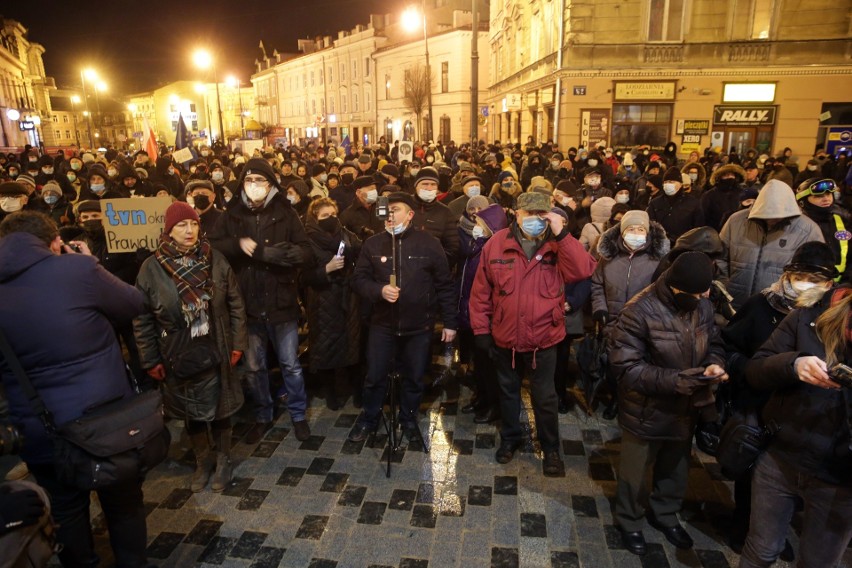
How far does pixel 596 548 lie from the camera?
3.80 m

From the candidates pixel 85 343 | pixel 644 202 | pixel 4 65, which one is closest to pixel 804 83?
pixel 644 202

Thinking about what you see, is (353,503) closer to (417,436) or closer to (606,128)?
(417,436)

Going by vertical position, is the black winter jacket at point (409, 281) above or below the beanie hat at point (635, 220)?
below

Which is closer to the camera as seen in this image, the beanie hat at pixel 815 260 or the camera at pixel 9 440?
the camera at pixel 9 440

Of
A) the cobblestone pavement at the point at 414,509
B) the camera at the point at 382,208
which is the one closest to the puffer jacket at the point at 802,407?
the cobblestone pavement at the point at 414,509

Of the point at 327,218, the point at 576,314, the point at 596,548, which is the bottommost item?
the point at 596,548

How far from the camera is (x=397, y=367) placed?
209 inches

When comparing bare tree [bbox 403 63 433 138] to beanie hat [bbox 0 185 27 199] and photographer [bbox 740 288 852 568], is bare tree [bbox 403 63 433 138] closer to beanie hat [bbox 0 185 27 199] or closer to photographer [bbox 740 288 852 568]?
beanie hat [bbox 0 185 27 199]

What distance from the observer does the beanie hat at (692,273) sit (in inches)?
128

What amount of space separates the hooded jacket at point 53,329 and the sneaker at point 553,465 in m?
3.36

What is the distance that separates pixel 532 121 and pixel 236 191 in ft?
82.8

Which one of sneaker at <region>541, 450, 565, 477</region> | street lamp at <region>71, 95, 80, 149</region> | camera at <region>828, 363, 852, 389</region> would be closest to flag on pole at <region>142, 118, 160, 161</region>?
sneaker at <region>541, 450, 565, 477</region>

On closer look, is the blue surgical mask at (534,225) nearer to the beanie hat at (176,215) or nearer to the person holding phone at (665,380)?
the person holding phone at (665,380)

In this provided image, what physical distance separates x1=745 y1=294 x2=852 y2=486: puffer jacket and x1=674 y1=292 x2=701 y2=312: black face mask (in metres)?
0.44
